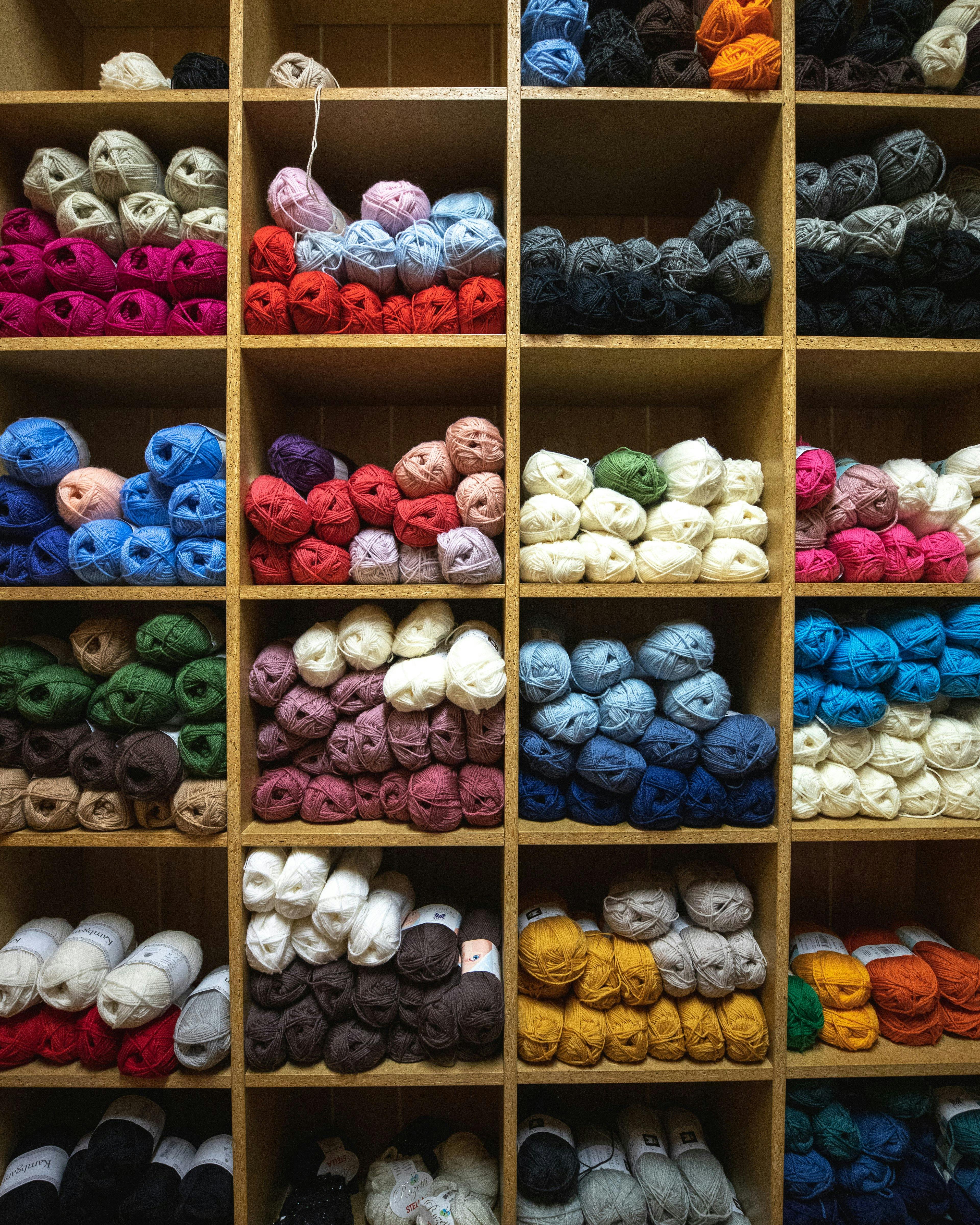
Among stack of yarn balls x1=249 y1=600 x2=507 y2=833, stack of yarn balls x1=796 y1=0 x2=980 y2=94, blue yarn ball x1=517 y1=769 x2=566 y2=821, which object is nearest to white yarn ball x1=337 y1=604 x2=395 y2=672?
stack of yarn balls x1=249 y1=600 x2=507 y2=833

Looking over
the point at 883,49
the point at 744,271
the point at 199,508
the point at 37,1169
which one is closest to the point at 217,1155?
the point at 37,1169

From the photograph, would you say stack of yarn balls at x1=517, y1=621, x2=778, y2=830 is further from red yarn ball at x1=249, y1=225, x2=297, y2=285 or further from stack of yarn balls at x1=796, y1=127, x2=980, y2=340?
red yarn ball at x1=249, y1=225, x2=297, y2=285

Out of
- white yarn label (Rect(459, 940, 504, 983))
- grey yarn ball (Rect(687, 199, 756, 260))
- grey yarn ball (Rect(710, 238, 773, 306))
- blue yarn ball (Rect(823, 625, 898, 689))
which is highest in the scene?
grey yarn ball (Rect(687, 199, 756, 260))

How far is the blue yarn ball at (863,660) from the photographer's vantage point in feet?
4.10

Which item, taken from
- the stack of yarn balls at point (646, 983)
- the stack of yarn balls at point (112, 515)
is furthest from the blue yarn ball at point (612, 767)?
the stack of yarn balls at point (112, 515)

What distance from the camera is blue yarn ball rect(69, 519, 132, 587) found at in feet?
3.92

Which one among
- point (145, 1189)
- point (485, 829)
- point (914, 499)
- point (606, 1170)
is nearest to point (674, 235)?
point (914, 499)

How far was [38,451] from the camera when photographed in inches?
47.8

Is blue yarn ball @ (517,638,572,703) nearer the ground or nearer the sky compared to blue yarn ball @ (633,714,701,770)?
nearer the sky

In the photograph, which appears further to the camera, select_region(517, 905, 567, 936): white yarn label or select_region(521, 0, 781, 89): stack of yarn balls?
select_region(517, 905, 567, 936): white yarn label

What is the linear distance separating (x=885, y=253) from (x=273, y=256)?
1.23m

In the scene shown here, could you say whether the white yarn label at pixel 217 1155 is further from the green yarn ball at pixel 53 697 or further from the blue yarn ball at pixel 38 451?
the blue yarn ball at pixel 38 451

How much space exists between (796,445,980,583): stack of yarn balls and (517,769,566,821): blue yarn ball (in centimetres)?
66

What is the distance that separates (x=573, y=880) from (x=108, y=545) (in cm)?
132
